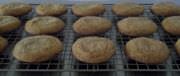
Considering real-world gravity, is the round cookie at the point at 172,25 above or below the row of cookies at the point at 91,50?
above

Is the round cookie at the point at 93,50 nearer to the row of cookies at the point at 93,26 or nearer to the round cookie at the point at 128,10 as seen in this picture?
the row of cookies at the point at 93,26

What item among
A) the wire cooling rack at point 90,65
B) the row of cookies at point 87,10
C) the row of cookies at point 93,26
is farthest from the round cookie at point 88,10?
the wire cooling rack at point 90,65

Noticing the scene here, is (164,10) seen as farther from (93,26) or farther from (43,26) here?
(43,26)

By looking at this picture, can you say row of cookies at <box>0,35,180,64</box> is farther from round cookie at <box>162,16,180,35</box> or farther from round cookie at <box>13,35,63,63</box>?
round cookie at <box>162,16,180,35</box>

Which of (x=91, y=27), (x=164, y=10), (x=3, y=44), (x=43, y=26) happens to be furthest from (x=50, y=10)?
(x=164, y=10)

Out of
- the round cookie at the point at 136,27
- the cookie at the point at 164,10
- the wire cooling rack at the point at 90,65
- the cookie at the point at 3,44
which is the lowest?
the wire cooling rack at the point at 90,65

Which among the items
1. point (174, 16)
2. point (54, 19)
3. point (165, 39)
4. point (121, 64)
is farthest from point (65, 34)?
point (174, 16)
